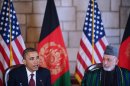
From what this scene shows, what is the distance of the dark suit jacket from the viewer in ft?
9.34

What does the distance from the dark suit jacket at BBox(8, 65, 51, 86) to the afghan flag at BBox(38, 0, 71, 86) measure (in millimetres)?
830

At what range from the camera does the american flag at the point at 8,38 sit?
3760 millimetres

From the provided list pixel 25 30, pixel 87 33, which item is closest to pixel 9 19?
pixel 25 30

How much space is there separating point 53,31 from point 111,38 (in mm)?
986

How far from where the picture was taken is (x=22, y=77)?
2852 millimetres

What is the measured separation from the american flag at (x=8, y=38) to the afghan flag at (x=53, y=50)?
0.29 meters

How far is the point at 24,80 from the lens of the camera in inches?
112

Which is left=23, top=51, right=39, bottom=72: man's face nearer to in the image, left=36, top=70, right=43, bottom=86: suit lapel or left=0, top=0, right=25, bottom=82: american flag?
left=36, top=70, right=43, bottom=86: suit lapel

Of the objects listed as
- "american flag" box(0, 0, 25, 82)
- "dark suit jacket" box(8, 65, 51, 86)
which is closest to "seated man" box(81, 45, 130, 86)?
"dark suit jacket" box(8, 65, 51, 86)

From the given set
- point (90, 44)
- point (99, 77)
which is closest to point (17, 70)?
point (99, 77)

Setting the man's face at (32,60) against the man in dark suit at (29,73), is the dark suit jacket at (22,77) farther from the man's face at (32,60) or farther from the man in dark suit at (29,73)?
the man's face at (32,60)

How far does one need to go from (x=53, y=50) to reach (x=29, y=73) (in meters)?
0.95

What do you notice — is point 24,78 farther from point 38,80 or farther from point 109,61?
point 109,61

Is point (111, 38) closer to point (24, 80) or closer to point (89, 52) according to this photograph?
point (89, 52)
